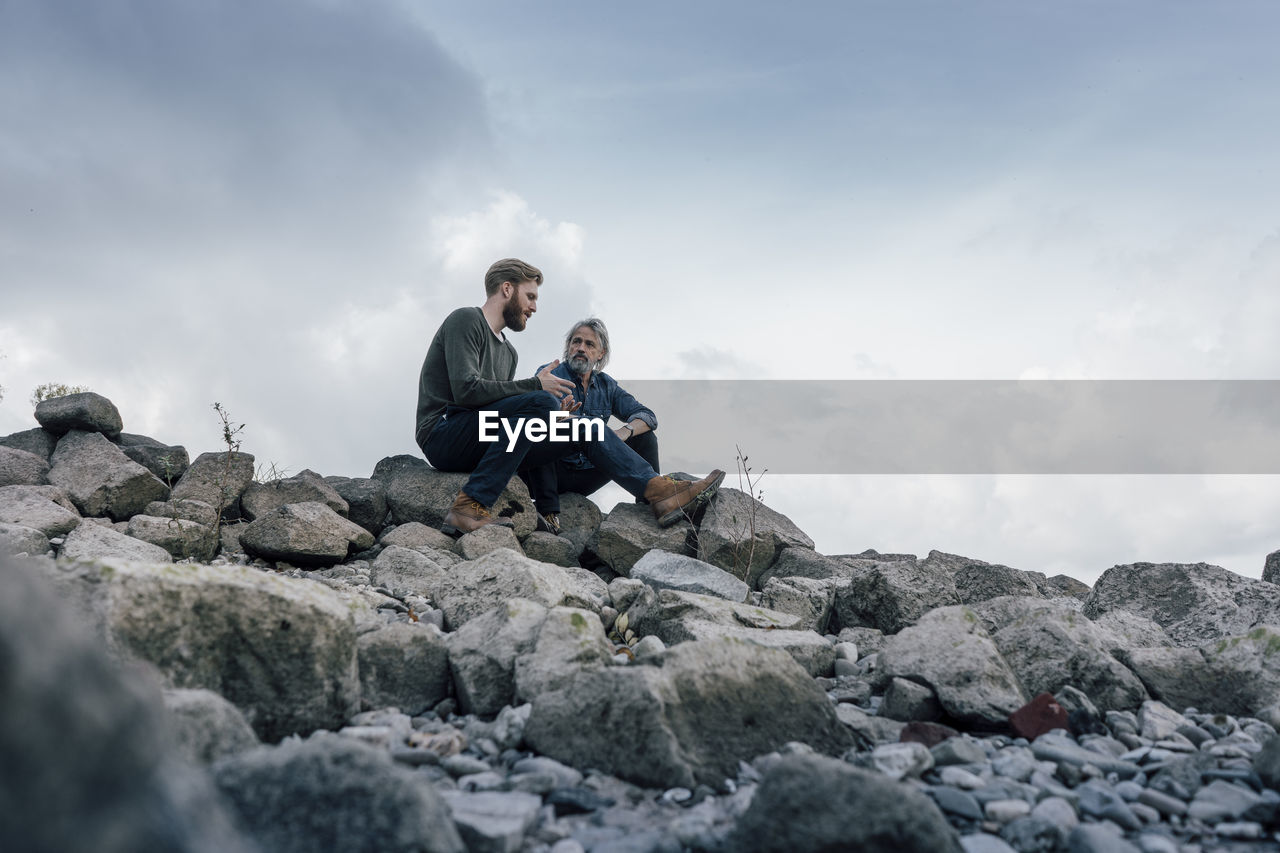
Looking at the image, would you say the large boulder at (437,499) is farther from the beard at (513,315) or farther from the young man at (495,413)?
the beard at (513,315)

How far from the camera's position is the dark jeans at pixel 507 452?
7.60 meters

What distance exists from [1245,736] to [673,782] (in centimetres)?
249

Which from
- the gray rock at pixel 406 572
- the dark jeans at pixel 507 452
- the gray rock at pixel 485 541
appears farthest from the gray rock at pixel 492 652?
the dark jeans at pixel 507 452

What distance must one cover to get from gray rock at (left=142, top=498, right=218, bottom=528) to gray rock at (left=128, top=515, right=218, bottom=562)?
36 cm

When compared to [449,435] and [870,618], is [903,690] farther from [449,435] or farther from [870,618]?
[449,435]

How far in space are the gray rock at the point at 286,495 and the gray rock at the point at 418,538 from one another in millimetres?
747

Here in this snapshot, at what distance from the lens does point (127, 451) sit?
866 centimetres

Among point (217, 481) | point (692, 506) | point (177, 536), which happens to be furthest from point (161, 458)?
point (692, 506)

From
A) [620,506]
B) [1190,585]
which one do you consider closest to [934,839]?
[1190,585]

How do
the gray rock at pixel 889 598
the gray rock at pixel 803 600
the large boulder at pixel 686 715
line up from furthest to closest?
the gray rock at pixel 803 600 < the gray rock at pixel 889 598 < the large boulder at pixel 686 715

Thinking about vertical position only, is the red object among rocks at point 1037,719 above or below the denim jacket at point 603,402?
below

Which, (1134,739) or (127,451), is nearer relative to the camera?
(1134,739)

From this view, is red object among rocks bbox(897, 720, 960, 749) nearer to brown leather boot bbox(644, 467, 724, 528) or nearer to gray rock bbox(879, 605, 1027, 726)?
gray rock bbox(879, 605, 1027, 726)

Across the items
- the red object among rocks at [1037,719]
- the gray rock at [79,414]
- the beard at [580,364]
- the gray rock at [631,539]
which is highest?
the beard at [580,364]
